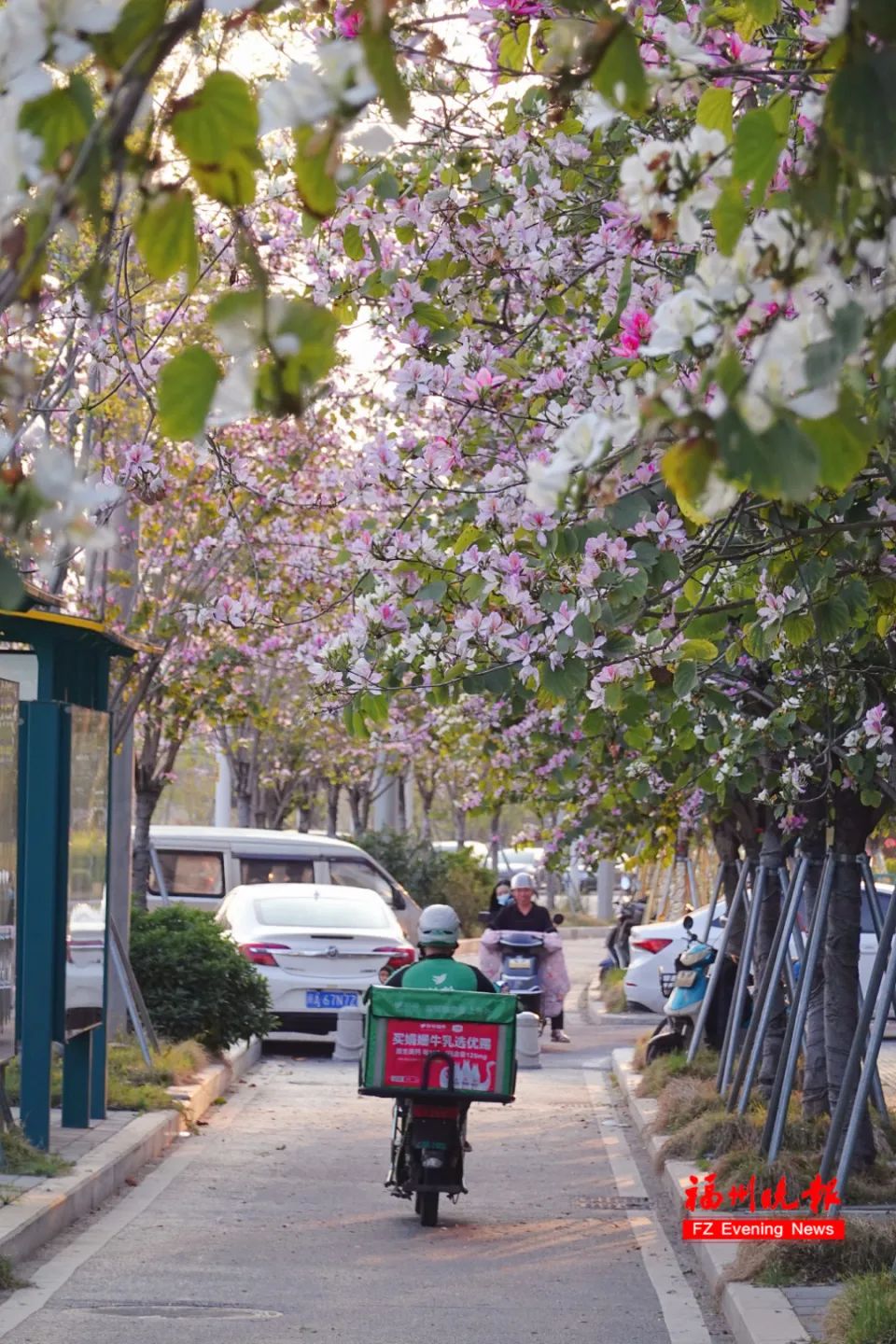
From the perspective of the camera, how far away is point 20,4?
7.99 ft

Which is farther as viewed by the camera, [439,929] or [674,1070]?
[674,1070]

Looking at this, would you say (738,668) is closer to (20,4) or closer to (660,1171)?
(660,1171)

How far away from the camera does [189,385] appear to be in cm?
255

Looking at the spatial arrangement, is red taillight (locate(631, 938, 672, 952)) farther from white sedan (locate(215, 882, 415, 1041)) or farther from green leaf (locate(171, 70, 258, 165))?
green leaf (locate(171, 70, 258, 165))

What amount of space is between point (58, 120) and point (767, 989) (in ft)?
33.8

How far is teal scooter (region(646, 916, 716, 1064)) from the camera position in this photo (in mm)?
16891

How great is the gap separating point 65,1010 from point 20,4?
8.96 metres

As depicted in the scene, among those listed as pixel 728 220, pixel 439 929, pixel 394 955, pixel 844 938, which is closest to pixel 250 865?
pixel 394 955

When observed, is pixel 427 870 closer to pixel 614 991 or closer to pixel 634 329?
pixel 614 991

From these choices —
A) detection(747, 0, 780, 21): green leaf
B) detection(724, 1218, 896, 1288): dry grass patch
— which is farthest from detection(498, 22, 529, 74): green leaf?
detection(724, 1218, 896, 1288): dry grass patch

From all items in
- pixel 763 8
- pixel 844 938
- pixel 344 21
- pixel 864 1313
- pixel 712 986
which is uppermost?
pixel 344 21

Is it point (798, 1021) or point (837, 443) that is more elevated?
point (837, 443)

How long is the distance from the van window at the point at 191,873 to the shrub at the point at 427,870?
37.8 ft

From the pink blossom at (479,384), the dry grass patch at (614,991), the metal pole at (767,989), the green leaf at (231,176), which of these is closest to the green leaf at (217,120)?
the green leaf at (231,176)
